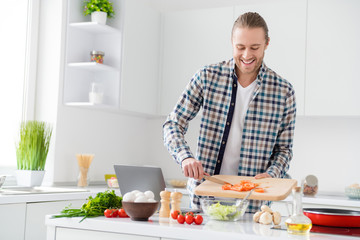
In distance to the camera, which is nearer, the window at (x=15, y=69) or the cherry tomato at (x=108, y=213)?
the cherry tomato at (x=108, y=213)

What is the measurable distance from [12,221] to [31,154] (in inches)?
30.2

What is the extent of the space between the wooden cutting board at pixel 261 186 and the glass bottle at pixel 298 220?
16 centimetres

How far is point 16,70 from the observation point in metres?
3.51

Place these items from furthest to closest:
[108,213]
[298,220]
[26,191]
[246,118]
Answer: [26,191]
[246,118]
[108,213]
[298,220]

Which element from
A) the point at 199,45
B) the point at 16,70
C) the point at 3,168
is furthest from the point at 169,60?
the point at 3,168

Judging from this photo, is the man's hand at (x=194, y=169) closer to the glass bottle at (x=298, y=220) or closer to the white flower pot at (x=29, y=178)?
the glass bottle at (x=298, y=220)

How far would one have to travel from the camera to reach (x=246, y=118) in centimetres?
222

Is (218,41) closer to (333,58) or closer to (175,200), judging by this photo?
(333,58)

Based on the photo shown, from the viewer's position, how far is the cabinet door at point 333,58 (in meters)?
3.62

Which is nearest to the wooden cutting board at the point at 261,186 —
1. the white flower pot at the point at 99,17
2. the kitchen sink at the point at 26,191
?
the kitchen sink at the point at 26,191

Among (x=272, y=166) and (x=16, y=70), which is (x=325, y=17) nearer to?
(x=272, y=166)

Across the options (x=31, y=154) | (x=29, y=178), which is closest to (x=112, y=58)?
(x=31, y=154)

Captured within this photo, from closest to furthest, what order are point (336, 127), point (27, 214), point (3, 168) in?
point (27, 214), point (3, 168), point (336, 127)

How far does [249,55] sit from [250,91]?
0.73 feet
